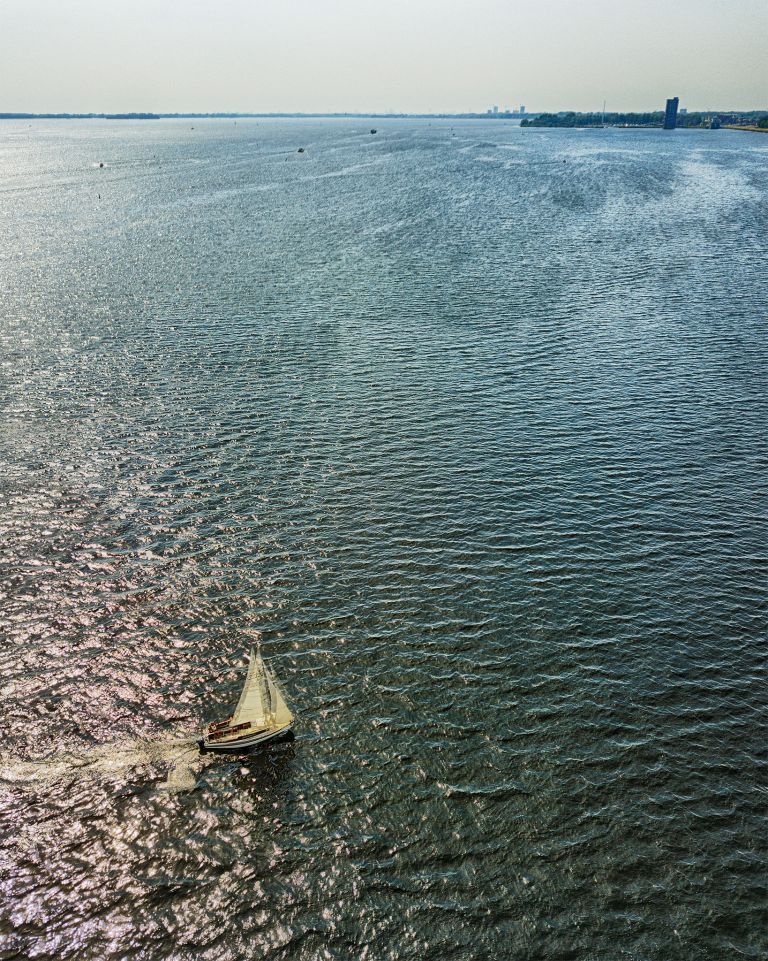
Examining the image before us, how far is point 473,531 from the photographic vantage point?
53062mm

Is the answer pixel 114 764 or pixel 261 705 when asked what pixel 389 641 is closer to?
pixel 261 705

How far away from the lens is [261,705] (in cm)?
3581

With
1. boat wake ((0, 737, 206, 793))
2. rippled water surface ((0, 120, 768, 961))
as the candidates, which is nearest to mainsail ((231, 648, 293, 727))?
rippled water surface ((0, 120, 768, 961))

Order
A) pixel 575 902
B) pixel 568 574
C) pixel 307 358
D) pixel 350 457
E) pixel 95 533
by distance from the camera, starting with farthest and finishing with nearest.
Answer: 1. pixel 307 358
2. pixel 350 457
3. pixel 95 533
4. pixel 568 574
5. pixel 575 902

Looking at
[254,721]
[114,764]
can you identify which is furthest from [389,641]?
[114,764]

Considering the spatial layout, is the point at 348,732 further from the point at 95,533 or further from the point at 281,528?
the point at 95,533

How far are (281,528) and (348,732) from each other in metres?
20.0

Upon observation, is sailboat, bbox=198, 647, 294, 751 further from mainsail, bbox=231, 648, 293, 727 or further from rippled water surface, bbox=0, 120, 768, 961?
rippled water surface, bbox=0, 120, 768, 961

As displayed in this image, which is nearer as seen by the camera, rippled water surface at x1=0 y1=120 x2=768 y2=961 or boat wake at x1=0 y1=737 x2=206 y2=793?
rippled water surface at x1=0 y1=120 x2=768 y2=961

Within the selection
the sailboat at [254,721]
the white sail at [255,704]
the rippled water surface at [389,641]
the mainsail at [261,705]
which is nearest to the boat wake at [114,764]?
the rippled water surface at [389,641]

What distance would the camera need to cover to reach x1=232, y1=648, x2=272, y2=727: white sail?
35562 mm

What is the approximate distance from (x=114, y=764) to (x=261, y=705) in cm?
761

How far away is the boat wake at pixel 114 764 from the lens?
34.1 m

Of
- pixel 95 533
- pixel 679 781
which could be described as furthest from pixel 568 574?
pixel 95 533
